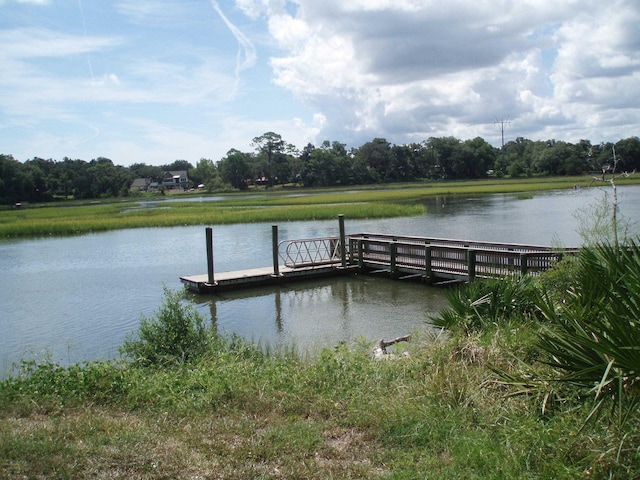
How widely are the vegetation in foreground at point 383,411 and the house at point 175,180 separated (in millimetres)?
165143

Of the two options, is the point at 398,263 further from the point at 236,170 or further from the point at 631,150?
the point at 236,170

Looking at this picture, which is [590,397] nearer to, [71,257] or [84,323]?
[84,323]

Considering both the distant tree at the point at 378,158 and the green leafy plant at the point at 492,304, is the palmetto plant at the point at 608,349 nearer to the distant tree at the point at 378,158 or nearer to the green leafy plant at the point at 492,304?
the green leafy plant at the point at 492,304

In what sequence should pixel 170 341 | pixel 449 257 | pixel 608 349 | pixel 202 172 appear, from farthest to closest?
pixel 202 172
pixel 449 257
pixel 170 341
pixel 608 349

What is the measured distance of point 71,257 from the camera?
3127 cm

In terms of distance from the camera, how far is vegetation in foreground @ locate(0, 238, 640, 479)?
449 centimetres

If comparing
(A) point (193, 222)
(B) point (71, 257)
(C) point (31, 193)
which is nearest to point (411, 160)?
(C) point (31, 193)

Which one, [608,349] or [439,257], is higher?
[608,349]

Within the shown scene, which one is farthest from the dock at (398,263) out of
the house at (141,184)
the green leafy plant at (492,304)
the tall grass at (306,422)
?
the house at (141,184)

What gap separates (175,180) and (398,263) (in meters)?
164

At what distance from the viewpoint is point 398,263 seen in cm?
2105

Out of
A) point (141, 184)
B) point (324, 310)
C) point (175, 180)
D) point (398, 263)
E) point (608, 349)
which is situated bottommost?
point (324, 310)

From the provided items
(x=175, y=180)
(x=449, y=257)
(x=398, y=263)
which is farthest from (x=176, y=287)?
(x=175, y=180)

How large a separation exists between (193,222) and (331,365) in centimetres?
4162
